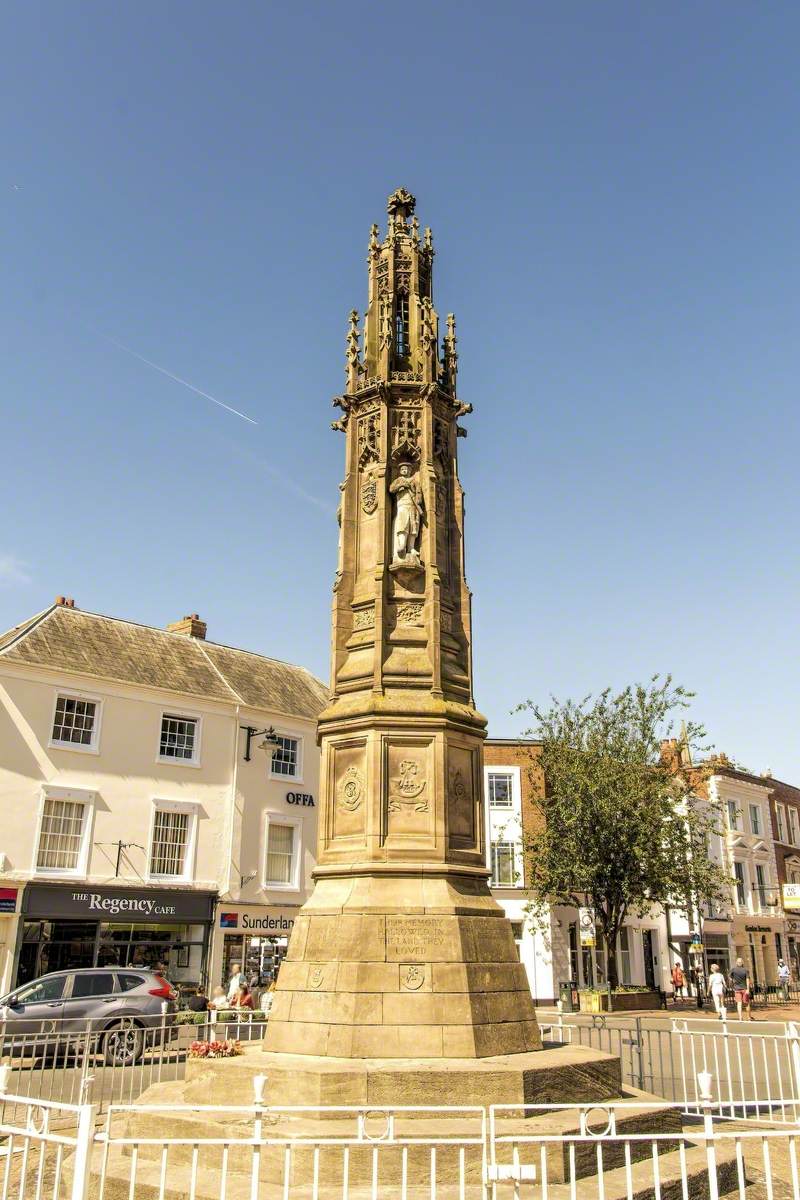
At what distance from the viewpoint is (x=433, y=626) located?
11070mm

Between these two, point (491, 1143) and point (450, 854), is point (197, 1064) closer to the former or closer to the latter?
point (450, 854)

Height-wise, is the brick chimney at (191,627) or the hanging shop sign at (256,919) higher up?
the brick chimney at (191,627)

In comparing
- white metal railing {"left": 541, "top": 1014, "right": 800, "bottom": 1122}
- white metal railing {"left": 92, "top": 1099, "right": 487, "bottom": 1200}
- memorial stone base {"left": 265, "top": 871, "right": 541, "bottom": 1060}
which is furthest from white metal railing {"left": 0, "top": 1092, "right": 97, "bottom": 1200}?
white metal railing {"left": 541, "top": 1014, "right": 800, "bottom": 1122}

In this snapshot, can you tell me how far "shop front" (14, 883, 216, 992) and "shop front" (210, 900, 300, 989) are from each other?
1.26ft

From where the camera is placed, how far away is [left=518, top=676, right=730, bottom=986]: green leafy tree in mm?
29031

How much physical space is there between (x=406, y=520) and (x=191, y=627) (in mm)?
21639

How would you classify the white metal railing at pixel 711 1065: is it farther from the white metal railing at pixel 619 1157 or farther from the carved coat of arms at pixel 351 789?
the carved coat of arms at pixel 351 789

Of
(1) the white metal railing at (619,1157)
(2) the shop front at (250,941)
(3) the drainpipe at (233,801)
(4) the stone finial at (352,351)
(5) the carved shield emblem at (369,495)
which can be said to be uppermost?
(4) the stone finial at (352,351)

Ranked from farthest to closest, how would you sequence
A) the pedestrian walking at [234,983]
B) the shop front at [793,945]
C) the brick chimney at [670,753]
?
1. the shop front at [793,945]
2. the brick chimney at [670,753]
3. the pedestrian walking at [234,983]

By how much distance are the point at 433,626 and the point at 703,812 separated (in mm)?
33743

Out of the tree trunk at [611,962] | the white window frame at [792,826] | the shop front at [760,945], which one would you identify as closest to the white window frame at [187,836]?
the tree trunk at [611,962]

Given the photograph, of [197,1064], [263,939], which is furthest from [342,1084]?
[263,939]

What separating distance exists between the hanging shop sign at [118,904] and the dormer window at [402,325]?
17.3m

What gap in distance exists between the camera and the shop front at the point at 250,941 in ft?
86.0
